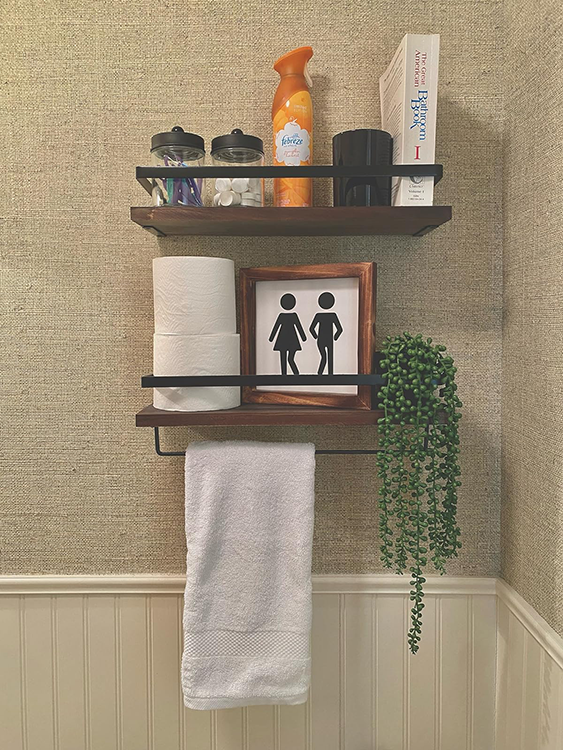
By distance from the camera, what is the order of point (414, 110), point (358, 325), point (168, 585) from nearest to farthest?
point (414, 110) < point (358, 325) < point (168, 585)

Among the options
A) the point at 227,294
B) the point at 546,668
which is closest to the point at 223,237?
the point at 227,294

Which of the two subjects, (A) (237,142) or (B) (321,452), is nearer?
(A) (237,142)

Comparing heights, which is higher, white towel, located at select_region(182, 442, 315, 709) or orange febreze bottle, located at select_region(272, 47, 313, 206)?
orange febreze bottle, located at select_region(272, 47, 313, 206)

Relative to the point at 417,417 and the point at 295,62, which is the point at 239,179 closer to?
the point at 295,62

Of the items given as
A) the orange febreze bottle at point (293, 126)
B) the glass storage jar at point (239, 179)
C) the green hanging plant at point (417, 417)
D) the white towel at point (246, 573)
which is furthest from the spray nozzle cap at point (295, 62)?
the white towel at point (246, 573)

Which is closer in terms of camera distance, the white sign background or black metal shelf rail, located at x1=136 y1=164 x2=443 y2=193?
black metal shelf rail, located at x1=136 y1=164 x2=443 y2=193

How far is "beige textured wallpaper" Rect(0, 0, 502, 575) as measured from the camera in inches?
45.7

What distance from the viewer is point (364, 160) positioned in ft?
3.36

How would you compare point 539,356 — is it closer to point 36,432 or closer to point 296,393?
point 296,393

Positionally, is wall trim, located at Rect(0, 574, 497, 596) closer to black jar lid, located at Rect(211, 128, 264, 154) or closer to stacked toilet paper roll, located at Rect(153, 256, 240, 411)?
stacked toilet paper roll, located at Rect(153, 256, 240, 411)

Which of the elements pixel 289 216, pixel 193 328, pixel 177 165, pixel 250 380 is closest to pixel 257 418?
pixel 250 380

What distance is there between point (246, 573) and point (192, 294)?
48 cm

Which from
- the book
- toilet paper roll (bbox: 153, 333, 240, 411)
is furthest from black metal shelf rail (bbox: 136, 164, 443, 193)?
toilet paper roll (bbox: 153, 333, 240, 411)

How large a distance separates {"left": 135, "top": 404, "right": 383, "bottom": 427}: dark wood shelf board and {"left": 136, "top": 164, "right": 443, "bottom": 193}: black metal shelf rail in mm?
377
